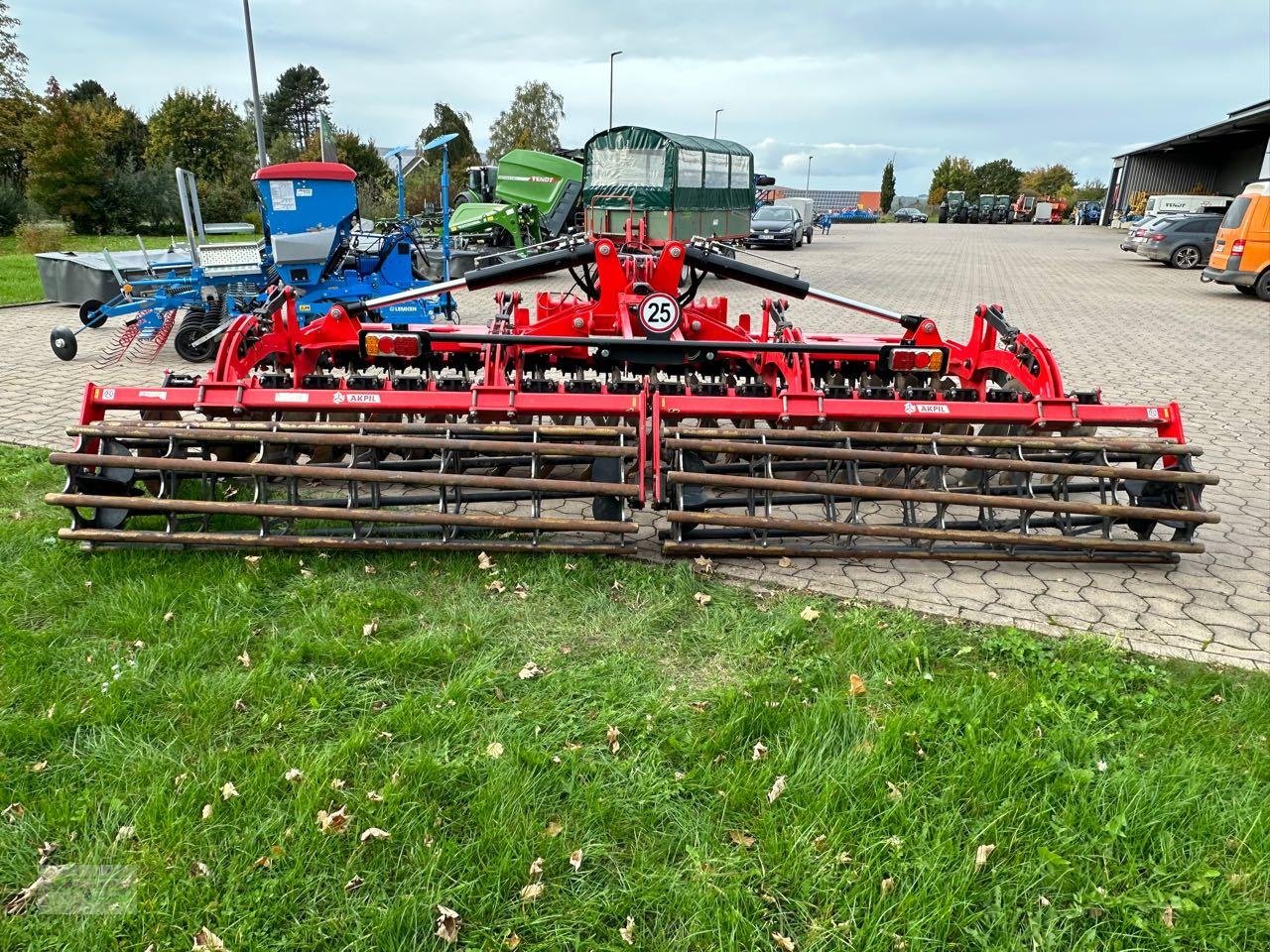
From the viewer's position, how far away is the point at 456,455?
15.6ft

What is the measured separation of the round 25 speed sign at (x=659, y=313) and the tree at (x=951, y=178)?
83012 mm

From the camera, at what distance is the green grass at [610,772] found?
2430 millimetres

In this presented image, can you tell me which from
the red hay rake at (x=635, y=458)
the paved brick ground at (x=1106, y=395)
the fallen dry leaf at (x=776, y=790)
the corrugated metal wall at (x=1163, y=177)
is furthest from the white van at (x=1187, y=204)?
the fallen dry leaf at (x=776, y=790)

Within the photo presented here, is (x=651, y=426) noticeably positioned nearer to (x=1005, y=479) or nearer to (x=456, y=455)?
(x=456, y=455)

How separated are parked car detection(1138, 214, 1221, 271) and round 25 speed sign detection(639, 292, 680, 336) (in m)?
25.1

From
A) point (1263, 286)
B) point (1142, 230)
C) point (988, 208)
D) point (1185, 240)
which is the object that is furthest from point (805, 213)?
point (988, 208)

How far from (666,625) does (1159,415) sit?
11.0ft

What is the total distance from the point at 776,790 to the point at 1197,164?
5832 centimetres

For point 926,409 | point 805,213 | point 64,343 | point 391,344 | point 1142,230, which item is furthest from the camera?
point 805,213

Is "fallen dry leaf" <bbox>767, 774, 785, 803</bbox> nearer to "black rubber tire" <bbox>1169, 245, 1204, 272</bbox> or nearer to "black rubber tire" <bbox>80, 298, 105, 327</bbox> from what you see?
"black rubber tire" <bbox>80, 298, 105, 327</bbox>

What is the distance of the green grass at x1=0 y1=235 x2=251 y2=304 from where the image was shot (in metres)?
14.8

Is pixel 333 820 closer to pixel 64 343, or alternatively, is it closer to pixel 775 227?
pixel 64 343

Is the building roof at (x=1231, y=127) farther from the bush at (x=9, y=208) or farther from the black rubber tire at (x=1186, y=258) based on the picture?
the bush at (x=9, y=208)

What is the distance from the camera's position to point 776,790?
288 centimetres
